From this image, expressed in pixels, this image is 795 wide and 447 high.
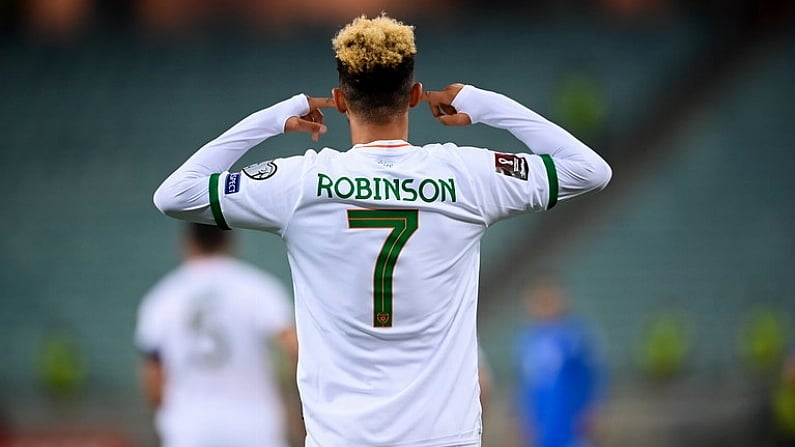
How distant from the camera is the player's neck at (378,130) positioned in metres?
3.34

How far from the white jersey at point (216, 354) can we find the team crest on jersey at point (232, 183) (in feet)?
8.82

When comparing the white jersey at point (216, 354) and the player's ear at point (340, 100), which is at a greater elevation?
the player's ear at point (340, 100)

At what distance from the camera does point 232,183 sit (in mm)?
3281

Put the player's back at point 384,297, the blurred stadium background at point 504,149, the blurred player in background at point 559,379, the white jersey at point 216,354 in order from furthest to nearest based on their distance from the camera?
the blurred stadium background at point 504,149 < the blurred player in background at point 559,379 < the white jersey at point 216,354 < the player's back at point 384,297

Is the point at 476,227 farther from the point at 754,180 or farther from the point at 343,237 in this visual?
the point at 754,180

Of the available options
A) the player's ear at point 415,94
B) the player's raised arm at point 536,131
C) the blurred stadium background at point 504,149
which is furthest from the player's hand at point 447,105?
the blurred stadium background at point 504,149

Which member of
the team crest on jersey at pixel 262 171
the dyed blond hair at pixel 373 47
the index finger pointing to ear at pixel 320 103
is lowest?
the team crest on jersey at pixel 262 171

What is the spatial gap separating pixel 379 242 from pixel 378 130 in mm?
309

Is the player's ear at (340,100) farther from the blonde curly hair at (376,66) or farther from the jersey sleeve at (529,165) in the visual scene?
the jersey sleeve at (529,165)

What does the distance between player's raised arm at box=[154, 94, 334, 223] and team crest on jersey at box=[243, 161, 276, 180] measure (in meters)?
0.12

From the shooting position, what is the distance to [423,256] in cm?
325

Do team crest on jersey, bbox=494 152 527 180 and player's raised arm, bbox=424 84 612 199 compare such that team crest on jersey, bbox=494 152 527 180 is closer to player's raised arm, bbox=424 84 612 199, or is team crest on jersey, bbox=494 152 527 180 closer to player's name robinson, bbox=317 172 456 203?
player's raised arm, bbox=424 84 612 199

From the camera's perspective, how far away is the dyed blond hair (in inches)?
127

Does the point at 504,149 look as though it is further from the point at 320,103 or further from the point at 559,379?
the point at 320,103
